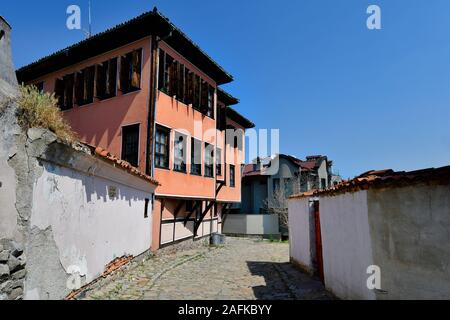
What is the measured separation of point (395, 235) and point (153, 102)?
31.2 feet

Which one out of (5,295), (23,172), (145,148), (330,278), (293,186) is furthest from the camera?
(293,186)

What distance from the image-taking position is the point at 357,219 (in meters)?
5.41

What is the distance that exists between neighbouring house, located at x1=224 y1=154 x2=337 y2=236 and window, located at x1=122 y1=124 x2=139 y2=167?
15.2 m

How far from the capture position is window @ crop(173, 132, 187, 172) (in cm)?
1341

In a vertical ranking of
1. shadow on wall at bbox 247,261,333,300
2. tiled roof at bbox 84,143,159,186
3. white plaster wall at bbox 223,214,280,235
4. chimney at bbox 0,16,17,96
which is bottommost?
shadow on wall at bbox 247,261,333,300

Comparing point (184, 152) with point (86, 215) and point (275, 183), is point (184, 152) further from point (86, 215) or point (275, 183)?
point (275, 183)

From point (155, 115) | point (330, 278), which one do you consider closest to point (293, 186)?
point (155, 115)

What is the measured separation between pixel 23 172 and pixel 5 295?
4.54 ft

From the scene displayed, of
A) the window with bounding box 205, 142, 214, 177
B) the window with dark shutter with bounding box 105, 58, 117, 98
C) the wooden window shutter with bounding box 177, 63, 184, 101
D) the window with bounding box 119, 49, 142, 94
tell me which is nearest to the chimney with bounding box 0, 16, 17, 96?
the window with bounding box 119, 49, 142, 94

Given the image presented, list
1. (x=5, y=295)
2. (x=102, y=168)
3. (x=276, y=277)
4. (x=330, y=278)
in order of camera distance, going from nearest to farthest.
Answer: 1. (x=5, y=295)
2. (x=102, y=168)
3. (x=330, y=278)
4. (x=276, y=277)

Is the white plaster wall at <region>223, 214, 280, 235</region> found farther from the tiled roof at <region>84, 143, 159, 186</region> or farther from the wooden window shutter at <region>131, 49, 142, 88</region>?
the tiled roof at <region>84, 143, 159, 186</region>

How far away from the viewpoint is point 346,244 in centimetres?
605
